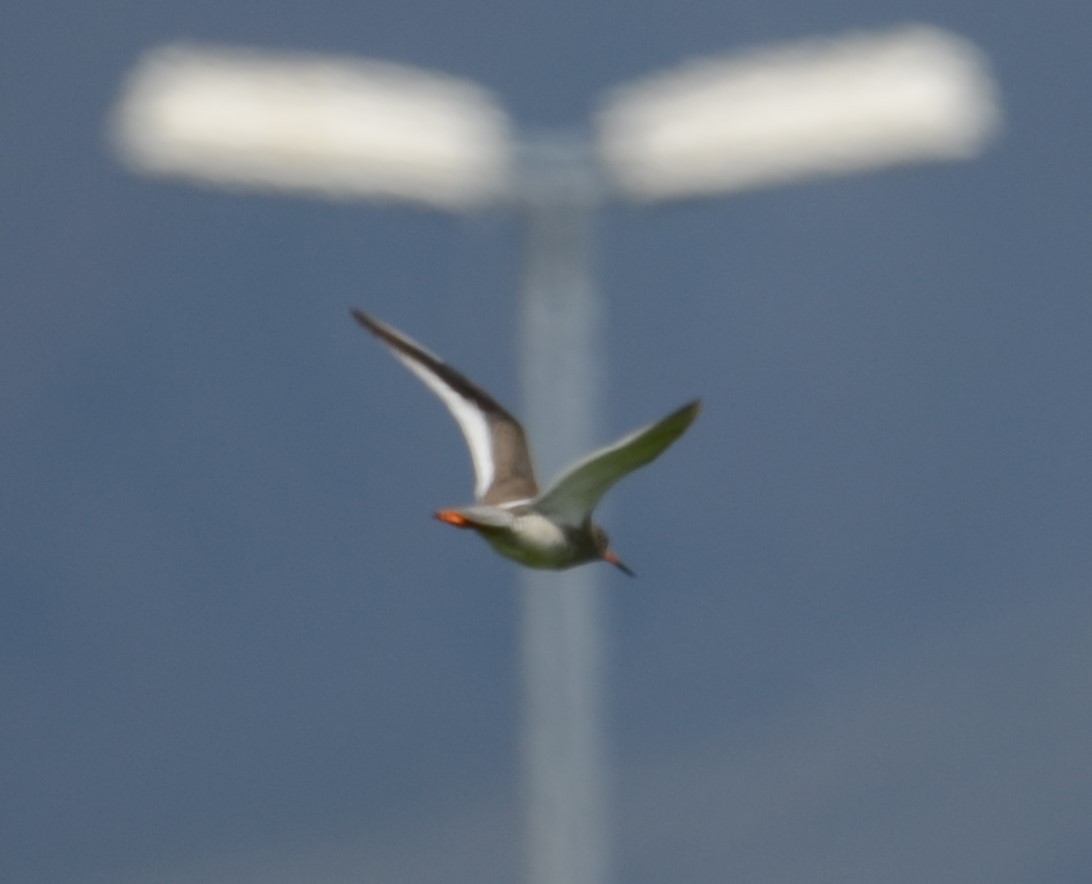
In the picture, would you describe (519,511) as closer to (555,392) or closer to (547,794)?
(555,392)

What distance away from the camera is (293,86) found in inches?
627

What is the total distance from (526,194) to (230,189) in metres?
1.71

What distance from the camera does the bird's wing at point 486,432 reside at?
11.7m

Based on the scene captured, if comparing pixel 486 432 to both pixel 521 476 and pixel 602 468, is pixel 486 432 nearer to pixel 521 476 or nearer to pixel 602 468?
pixel 521 476

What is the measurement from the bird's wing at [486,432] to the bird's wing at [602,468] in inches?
20.3

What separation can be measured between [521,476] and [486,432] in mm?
225

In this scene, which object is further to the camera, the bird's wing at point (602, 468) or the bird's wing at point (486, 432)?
the bird's wing at point (486, 432)

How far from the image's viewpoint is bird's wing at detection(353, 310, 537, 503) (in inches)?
460

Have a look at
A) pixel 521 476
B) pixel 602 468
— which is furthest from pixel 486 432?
pixel 602 468

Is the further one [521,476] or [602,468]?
[521,476]

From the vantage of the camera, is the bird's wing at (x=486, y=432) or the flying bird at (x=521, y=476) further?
the bird's wing at (x=486, y=432)

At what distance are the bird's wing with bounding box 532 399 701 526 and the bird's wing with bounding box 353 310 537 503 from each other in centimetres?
52

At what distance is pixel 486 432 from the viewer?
11914 millimetres

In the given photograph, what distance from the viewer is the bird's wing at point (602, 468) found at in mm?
9727
